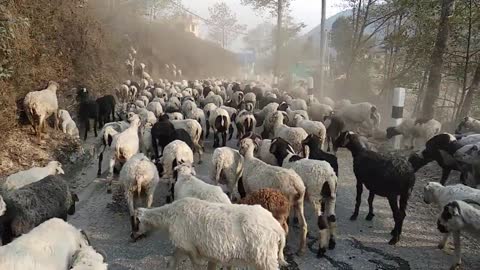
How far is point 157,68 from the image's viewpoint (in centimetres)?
3600

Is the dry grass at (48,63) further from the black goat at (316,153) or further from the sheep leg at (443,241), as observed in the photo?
the sheep leg at (443,241)

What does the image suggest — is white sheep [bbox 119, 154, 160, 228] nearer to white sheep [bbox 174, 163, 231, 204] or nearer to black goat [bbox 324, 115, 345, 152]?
white sheep [bbox 174, 163, 231, 204]

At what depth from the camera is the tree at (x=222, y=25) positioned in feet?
274

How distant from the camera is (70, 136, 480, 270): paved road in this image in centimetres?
520

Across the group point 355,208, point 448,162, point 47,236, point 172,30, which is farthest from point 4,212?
point 172,30

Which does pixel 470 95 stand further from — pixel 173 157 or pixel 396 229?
pixel 173 157

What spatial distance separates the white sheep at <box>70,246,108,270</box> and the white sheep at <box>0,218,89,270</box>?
0.54 ft

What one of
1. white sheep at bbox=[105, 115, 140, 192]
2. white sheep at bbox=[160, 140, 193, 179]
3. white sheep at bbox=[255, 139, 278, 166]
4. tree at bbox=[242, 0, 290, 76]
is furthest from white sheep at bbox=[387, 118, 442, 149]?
tree at bbox=[242, 0, 290, 76]

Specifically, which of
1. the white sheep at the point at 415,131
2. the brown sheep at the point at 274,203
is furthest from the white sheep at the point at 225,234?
the white sheep at the point at 415,131

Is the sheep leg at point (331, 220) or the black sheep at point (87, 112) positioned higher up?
the black sheep at point (87, 112)

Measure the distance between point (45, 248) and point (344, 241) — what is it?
13.1ft

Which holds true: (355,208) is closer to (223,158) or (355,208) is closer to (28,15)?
(223,158)

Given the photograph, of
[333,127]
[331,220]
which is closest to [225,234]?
[331,220]

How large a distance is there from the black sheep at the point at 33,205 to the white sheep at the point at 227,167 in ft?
8.11
